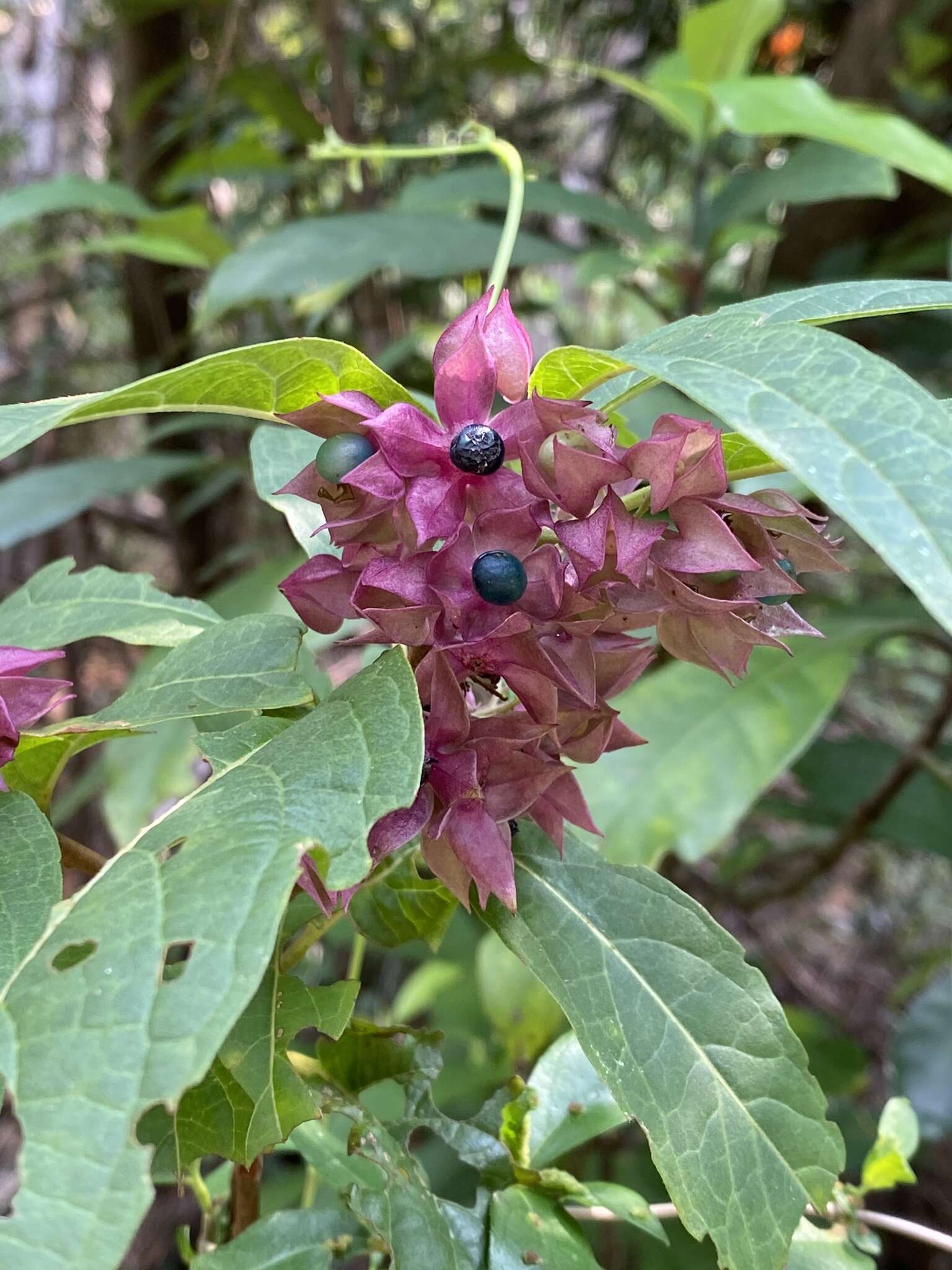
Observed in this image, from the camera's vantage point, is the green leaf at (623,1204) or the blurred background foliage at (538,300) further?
the blurred background foliage at (538,300)

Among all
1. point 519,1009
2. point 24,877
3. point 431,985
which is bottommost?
point 431,985

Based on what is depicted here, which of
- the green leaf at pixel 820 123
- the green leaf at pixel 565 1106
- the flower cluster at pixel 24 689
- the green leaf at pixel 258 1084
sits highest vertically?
the green leaf at pixel 820 123

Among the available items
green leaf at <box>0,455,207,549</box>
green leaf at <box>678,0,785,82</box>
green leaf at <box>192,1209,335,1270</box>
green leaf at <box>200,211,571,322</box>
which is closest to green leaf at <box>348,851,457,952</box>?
green leaf at <box>192,1209,335,1270</box>

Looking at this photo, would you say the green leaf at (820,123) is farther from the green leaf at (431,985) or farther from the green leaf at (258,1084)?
the green leaf at (431,985)

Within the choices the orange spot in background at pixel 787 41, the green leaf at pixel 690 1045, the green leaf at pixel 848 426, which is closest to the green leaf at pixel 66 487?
the green leaf at pixel 690 1045

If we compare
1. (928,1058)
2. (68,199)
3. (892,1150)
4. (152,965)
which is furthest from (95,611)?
(928,1058)

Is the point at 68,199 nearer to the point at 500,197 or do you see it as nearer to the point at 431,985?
the point at 500,197

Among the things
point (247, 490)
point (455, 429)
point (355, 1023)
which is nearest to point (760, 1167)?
point (355, 1023)
